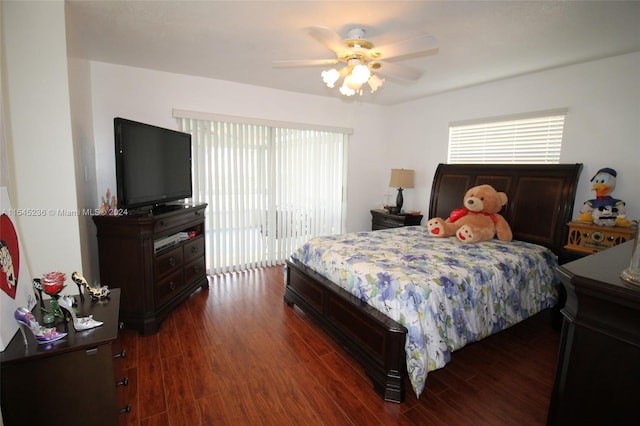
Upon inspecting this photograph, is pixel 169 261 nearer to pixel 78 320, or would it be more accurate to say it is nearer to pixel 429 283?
pixel 78 320

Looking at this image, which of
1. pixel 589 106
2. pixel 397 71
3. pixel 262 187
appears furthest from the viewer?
pixel 262 187

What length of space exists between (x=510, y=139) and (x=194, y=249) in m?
3.91

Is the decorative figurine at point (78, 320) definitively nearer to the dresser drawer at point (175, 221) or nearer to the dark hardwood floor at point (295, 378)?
the dark hardwood floor at point (295, 378)

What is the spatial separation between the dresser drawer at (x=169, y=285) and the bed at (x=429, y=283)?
1076mm

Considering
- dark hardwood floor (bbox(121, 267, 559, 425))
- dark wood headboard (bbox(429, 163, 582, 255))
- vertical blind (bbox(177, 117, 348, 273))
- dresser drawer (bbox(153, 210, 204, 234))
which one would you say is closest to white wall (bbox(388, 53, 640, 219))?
dark wood headboard (bbox(429, 163, 582, 255))

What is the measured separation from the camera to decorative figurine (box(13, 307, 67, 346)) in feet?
3.93

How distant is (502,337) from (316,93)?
3.68 metres

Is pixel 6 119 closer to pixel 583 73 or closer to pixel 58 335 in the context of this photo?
pixel 58 335

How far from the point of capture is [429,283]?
200 cm

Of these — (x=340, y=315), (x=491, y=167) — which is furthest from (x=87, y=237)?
(x=491, y=167)

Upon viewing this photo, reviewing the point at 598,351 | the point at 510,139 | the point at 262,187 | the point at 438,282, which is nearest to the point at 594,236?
the point at 510,139

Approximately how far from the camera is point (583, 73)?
300 centimetres

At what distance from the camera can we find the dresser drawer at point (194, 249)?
123 inches

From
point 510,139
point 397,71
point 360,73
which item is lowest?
point 510,139
